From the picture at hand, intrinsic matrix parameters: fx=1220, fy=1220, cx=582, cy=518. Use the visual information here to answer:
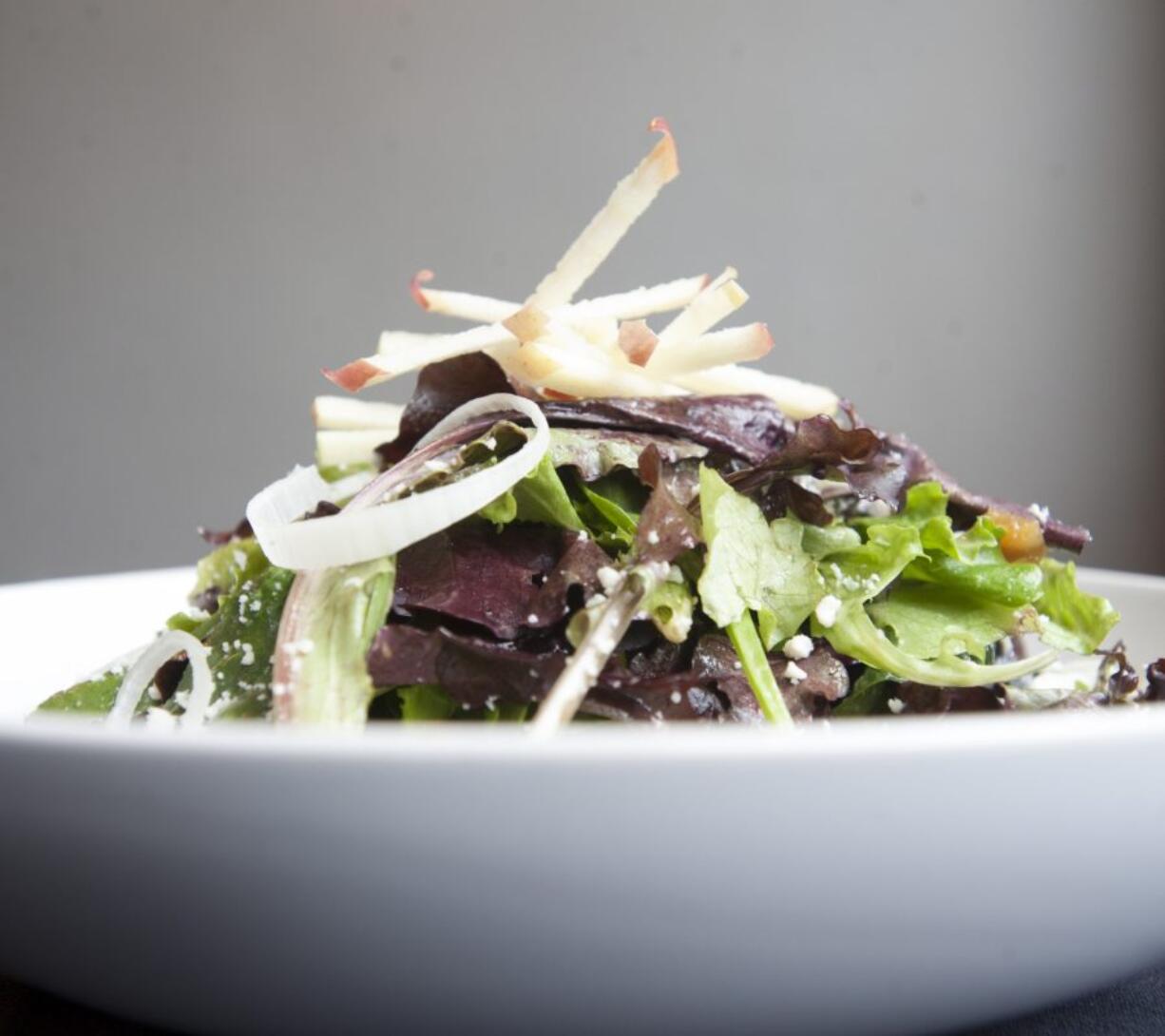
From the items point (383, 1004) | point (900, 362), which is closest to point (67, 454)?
point (900, 362)

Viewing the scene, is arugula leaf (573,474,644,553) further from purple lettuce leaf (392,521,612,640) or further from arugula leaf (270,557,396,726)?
arugula leaf (270,557,396,726)

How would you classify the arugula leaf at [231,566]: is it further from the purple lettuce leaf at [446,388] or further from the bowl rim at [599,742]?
the bowl rim at [599,742]

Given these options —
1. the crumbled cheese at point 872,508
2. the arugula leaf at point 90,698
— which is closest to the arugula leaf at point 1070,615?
the crumbled cheese at point 872,508

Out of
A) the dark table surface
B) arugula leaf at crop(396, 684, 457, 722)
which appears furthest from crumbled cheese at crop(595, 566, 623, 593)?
the dark table surface

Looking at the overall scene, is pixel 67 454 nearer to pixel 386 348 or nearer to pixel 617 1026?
pixel 386 348

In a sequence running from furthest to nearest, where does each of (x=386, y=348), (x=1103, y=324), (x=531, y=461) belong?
(x=1103, y=324) → (x=386, y=348) → (x=531, y=461)
